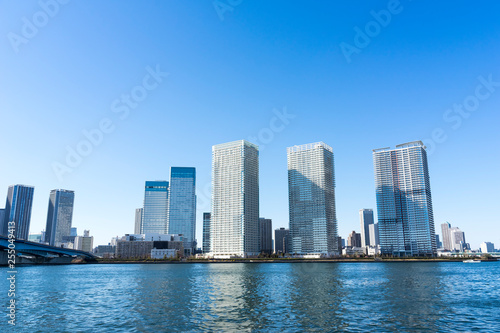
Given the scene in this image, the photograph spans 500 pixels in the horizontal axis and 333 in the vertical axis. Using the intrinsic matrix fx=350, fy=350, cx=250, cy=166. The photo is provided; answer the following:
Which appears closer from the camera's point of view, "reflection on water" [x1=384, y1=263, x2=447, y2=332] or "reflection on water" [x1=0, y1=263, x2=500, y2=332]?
"reflection on water" [x1=0, y1=263, x2=500, y2=332]

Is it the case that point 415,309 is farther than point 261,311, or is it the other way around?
point 415,309

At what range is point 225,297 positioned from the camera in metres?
63.0

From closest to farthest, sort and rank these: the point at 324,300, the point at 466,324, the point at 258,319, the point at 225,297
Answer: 1. the point at 466,324
2. the point at 258,319
3. the point at 324,300
4. the point at 225,297

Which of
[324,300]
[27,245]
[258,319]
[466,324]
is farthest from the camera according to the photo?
[27,245]

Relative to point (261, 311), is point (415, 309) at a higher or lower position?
higher

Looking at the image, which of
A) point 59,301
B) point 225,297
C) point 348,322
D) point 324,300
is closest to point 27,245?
point 59,301

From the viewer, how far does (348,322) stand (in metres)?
41.0

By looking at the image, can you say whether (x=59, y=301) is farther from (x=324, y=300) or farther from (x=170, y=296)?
(x=324, y=300)

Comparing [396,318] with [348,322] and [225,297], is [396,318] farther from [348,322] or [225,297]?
[225,297]

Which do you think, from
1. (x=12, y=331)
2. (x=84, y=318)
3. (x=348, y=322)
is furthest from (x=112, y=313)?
(x=348, y=322)

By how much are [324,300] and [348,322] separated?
16.7m

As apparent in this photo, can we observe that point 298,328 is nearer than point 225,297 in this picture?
Yes

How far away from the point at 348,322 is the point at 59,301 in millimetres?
47036

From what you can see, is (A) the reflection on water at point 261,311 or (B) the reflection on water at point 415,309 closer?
(A) the reflection on water at point 261,311
